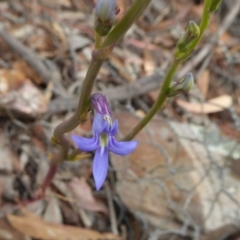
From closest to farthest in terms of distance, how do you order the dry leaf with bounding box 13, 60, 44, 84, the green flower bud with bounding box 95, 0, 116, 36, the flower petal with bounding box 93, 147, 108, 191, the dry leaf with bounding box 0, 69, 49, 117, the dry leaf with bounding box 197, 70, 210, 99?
the green flower bud with bounding box 95, 0, 116, 36 → the flower petal with bounding box 93, 147, 108, 191 → the dry leaf with bounding box 0, 69, 49, 117 → the dry leaf with bounding box 13, 60, 44, 84 → the dry leaf with bounding box 197, 70, 210, 99

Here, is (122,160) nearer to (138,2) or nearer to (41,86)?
(41,86)

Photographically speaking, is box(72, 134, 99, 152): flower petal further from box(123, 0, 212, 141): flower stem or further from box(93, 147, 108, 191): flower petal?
box(123, 0, 212, 141): flower stem

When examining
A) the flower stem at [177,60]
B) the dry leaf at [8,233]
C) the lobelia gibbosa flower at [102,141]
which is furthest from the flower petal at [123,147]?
the dry leaf at [8,233]

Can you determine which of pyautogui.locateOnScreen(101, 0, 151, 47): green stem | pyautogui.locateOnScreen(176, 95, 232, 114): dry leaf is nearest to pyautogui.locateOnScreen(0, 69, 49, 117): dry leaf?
pyautogui.locateOnScreen(176, 95, 232, 114): dry leaf

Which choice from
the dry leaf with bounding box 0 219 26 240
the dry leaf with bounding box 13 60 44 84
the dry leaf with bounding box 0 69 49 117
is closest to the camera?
the dry leaf with bounding box 0 219 26 240

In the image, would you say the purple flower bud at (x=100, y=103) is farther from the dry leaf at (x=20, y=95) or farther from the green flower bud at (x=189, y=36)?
the dry leaf at (x=20, y=95)

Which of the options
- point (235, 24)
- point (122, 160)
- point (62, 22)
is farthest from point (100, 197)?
point (235, 24)

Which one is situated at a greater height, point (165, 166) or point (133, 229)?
point (165, 166)
